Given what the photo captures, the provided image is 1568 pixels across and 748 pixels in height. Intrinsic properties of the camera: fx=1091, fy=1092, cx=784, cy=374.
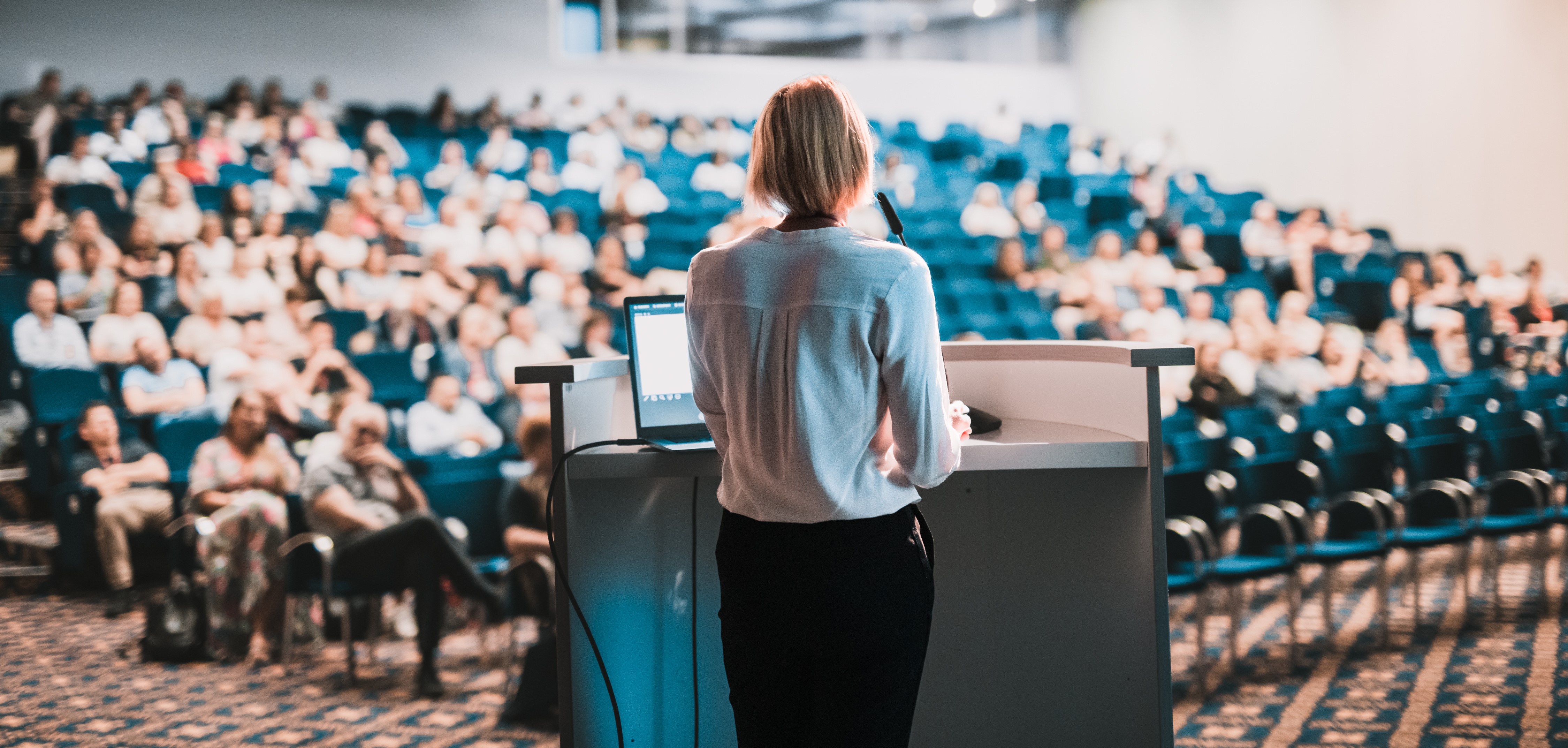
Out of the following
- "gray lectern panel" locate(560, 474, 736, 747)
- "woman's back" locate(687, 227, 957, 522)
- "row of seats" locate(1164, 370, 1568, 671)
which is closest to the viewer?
"woman's back" locate(687, 227, 957, 522)

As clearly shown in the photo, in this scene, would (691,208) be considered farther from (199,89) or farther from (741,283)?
(741,283)

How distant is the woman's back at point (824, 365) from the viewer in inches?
42.0

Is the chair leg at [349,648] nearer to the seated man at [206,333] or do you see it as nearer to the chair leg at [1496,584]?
the seated man at [206,333]

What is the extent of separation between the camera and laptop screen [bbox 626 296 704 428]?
5.22 ft

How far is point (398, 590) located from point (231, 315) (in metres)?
2.62

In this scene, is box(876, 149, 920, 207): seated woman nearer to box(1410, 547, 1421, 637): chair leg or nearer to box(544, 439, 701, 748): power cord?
box(1410, 547, 1421, 637): chair leg

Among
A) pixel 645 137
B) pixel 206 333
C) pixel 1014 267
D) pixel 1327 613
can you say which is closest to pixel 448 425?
pixel 206 333

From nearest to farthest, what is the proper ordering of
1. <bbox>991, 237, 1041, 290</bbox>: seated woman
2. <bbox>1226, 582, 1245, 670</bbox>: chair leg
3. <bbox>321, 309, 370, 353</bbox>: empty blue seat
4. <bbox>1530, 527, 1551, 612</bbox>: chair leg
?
<bbox>1226, 582, 1245, 670</bbox>: chair leg
<bbox>1530, 527, 1551, 612</bbox>: chair leg
<bbox>321, 309, 370, 353</bbox>: empty blue seat
<bbox>991, 237, 1041, 290</bbox>: seated woman

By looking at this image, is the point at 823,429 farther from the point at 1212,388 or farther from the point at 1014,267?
the point at 1014,267

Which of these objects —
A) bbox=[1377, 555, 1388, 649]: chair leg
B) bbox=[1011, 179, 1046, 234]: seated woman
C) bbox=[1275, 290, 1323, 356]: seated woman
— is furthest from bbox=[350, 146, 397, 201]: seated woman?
bbox=[1377, 555, 1388, 649]: chair leg

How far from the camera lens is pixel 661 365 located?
161 cm

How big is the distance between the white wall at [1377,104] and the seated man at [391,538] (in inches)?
277

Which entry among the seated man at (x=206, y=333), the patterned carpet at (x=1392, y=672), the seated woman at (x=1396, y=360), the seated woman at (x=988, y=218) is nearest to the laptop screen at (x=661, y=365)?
the patterned carpet at (x=1392, y=672)

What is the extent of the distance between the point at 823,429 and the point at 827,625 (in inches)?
7.9
